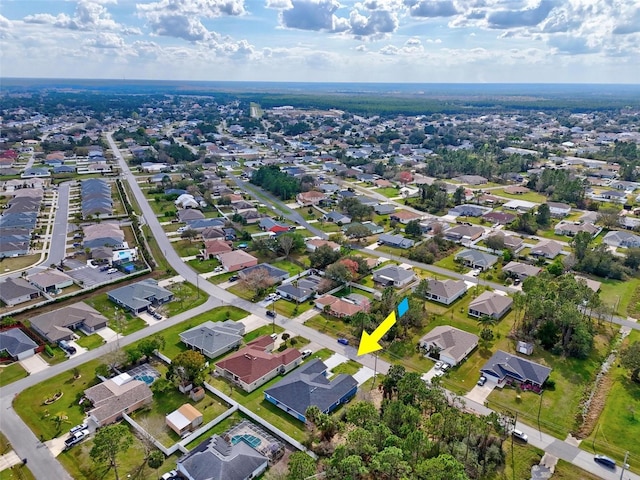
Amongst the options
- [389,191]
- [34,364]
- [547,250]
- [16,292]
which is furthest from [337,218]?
[34,364]

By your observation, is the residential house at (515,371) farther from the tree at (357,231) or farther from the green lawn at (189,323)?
the tree at (357,231)

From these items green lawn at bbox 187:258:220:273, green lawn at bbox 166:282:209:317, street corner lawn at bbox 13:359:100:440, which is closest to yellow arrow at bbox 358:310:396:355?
street corner lawn at bbox 13:359:100:440

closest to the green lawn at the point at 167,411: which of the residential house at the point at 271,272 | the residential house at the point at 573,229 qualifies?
the residential house at the point at 271,272

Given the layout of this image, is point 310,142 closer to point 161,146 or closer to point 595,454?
point 161,146

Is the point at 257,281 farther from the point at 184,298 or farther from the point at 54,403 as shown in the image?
the point at 54,403

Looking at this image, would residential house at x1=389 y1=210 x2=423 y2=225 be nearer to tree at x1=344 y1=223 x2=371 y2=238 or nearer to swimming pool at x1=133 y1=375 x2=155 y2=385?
tree at x1=344 y1=223 x2=371 y2=238

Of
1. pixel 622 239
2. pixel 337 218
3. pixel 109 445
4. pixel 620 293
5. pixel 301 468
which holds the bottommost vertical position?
pixel 620 293
